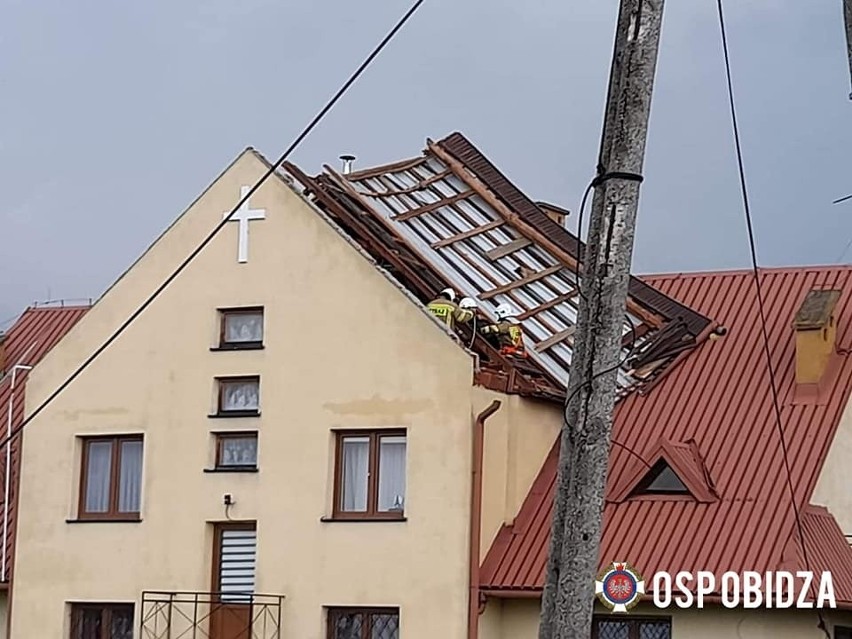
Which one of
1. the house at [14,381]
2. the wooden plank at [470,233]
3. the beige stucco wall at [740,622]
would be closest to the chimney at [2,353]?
the house at [14,381]

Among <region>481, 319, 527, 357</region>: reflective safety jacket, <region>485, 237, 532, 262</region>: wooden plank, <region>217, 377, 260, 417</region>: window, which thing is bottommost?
<region>217, 377, 260, 417</region>: window

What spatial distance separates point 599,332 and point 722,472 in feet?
39.5

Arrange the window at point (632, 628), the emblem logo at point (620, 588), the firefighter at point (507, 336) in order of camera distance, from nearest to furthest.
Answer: the emblem logo at point (620, 588), the window at point (632, 628), the firefighter at point (507, 336)

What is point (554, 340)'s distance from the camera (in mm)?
26219

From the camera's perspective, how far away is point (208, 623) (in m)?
24.8

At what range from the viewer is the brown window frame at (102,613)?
83.8 feet

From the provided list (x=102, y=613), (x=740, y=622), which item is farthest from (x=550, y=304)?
(x=102, y=613)

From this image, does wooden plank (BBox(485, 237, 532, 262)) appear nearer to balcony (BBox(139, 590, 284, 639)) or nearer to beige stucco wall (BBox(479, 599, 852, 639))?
beige stucco wall (BBox(479, 599, 852, 639))

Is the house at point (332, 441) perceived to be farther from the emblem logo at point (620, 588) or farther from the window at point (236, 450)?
the emblem logo at point (620, 588)

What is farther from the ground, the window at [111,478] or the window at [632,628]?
the window at [111,478]

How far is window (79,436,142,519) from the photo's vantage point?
85.5 ft

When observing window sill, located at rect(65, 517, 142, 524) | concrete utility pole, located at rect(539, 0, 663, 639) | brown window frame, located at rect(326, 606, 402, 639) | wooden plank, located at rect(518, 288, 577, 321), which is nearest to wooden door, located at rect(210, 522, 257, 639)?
brown window frame, located at rect(326, 606, 402, 639)

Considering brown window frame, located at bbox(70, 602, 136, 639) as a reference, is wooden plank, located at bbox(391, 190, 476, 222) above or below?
above

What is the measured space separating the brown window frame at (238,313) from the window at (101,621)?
3786mm
